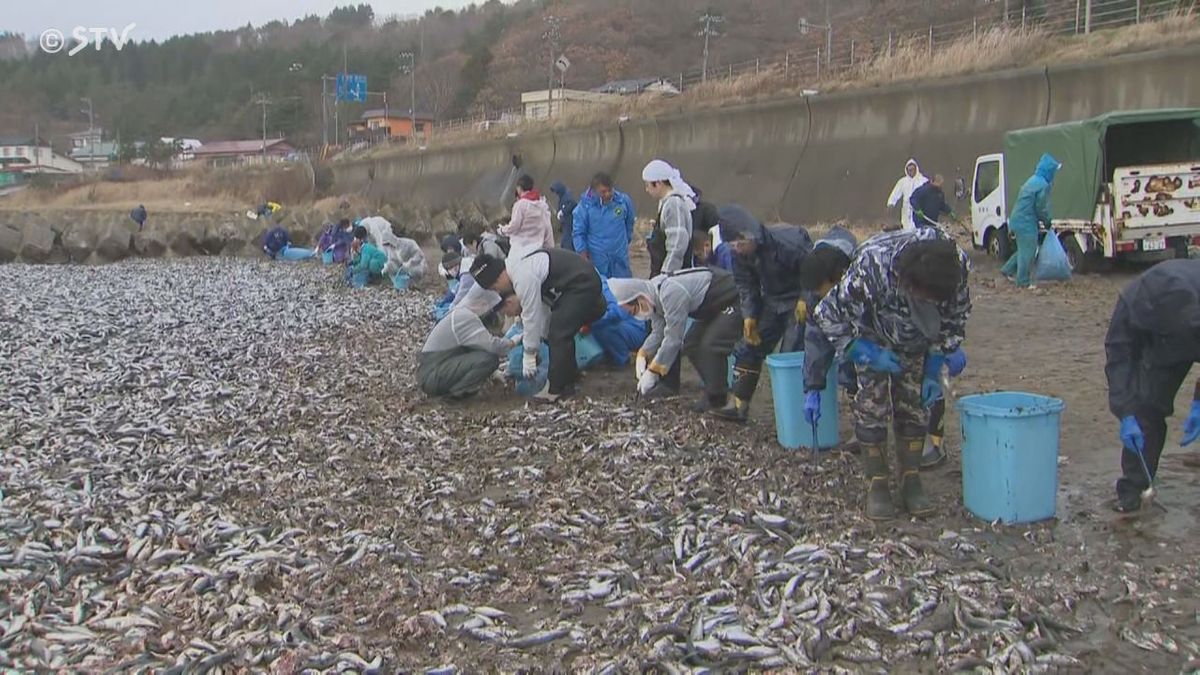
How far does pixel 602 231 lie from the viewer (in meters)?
12.2

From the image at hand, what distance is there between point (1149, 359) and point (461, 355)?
6.09 metres

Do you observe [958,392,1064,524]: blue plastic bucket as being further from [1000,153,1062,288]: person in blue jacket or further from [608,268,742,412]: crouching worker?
[1000,153,1062,288]: person in blue jacket

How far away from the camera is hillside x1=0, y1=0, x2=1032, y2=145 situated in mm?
94000

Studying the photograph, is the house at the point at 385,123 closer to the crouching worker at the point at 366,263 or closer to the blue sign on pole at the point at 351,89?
the blue sign on pole at the point at 351,89

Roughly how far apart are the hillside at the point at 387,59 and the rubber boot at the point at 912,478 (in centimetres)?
6283

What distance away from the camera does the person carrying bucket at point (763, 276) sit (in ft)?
24.4

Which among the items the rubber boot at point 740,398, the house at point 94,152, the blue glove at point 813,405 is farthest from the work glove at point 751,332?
the house at point 94,152

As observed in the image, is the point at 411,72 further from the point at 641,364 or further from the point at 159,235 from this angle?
the point at 641,364

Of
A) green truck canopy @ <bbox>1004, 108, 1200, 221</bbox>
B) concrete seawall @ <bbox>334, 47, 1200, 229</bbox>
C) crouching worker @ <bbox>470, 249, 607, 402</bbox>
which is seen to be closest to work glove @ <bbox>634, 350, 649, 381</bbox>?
crouching worker @ <bbox>470, 249, 607, 402</bbox>

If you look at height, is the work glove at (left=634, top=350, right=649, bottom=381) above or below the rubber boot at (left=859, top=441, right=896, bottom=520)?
above

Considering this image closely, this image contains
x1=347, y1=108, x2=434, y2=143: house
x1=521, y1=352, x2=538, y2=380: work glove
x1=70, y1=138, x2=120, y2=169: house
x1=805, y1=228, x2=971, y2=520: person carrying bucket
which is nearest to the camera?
x1=805, y1=228, x2=971, y2=520: person carrying bucket

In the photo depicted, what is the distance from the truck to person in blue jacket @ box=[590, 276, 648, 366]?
8.59m

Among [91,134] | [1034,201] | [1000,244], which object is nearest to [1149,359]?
[1034,201]

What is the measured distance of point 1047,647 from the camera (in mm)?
4238
